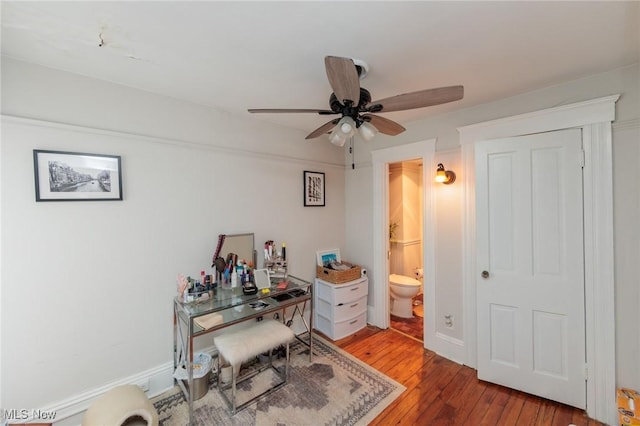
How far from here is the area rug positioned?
1728 mm

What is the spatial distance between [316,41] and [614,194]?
221cm

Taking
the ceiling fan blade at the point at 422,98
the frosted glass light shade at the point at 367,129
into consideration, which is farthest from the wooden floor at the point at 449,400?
the ceiling fan blade at the point at 422,98

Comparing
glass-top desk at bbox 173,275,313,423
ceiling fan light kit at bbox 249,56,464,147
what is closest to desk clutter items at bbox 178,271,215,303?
glass-top desk at bbox 173,275,313,423

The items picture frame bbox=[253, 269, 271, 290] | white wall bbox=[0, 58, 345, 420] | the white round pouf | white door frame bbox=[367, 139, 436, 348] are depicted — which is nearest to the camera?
the white round pouf

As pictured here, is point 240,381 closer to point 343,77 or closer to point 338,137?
point 338,137

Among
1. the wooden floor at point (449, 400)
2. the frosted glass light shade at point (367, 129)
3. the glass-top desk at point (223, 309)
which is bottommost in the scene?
the wooden floor at point (449, 400)

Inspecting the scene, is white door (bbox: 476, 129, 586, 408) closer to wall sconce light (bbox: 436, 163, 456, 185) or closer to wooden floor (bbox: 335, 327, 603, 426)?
wooden floor (bbox: 335, 327, 603, 426)

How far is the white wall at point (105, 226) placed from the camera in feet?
4.96

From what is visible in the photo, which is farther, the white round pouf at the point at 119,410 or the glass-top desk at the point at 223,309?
the glass-top desk at the point at 223,309

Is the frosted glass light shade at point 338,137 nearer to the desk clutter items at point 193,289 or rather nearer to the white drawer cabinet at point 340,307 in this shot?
the desk clutter items at point 193,289

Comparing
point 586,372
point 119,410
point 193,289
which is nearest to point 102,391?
point 119,410

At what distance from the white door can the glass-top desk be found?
1.62 metres

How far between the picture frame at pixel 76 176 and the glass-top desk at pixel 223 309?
3.20 feet

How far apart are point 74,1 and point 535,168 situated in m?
2.94
